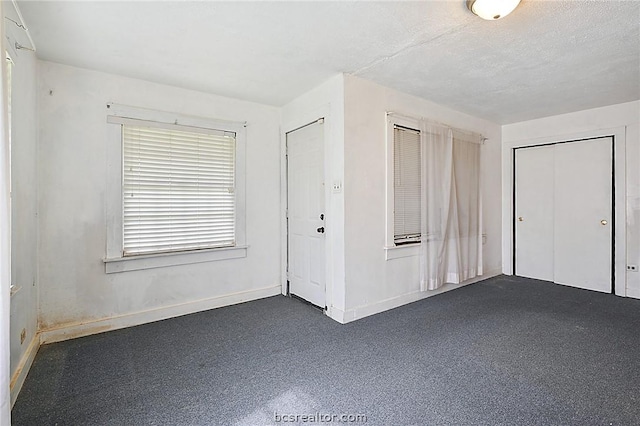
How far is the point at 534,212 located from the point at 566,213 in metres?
0.41

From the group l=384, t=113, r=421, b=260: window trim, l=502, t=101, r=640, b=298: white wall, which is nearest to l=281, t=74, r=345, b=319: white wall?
l=384, t=113, r=421, b=260: window trim

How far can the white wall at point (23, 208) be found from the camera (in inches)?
85.7

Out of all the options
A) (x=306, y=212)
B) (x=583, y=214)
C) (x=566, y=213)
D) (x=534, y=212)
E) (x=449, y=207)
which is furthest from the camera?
(x=534, y=212)

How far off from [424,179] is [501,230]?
2367 millimetres

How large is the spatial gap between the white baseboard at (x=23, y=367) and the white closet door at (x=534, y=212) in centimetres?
599

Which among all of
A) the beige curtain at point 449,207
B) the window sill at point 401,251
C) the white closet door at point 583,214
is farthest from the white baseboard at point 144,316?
the white closet door at point 583,214

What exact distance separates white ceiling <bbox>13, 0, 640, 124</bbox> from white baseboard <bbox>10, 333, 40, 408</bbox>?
2360mm

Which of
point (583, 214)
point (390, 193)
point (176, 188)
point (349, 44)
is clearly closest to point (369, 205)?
point (390, 193)

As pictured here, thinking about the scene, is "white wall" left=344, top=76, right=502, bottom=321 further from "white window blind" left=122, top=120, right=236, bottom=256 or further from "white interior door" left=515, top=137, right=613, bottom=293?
"white interior door" left=515, top=137, right=613, bottom=293

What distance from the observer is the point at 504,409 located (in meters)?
1.86

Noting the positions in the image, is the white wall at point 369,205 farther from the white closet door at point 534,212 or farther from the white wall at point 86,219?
the white closet door at point 534,212

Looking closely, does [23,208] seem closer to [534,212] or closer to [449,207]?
[449,207]

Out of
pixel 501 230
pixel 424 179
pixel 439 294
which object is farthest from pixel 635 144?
pixel 439 294

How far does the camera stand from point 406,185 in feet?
12.4
